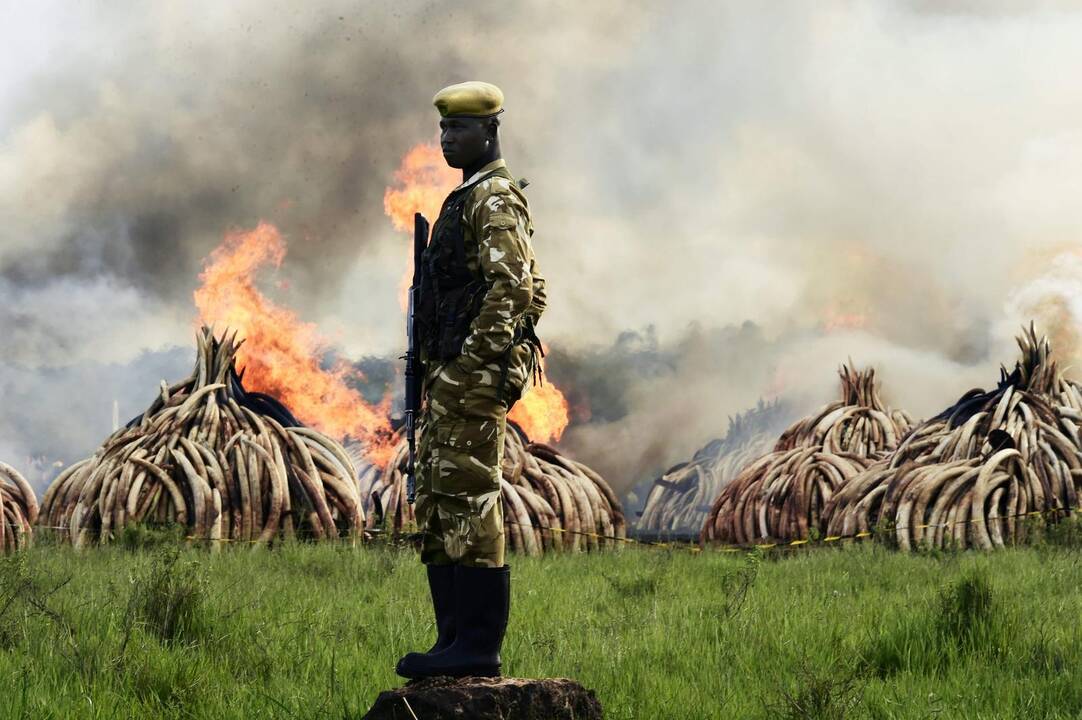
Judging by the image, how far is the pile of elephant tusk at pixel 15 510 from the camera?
35.0 feet

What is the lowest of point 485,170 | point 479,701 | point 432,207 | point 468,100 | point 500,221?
point 479,701

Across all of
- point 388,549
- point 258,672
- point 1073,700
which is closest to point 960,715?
point 1073,700

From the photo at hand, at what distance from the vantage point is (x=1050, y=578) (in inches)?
339

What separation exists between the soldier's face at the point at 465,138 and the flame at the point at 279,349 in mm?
8746

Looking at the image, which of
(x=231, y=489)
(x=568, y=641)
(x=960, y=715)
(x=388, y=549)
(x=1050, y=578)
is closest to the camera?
(x=960, y=715)

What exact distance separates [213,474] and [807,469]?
5.76 m

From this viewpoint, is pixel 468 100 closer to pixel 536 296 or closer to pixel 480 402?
pixel 536 296

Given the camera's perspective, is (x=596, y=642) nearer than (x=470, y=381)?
No

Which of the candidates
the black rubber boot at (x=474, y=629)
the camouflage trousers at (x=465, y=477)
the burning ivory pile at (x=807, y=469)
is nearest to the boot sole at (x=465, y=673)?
the black rubber boot at (x=474, y=629)

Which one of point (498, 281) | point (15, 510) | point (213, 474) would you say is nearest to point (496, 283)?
point (498, 281)

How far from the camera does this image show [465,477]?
15.3 feet

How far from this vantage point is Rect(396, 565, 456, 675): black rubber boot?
4.71 metres

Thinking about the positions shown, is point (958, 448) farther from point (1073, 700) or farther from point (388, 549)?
point (1073, 700)

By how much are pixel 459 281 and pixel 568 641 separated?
2321 mm
